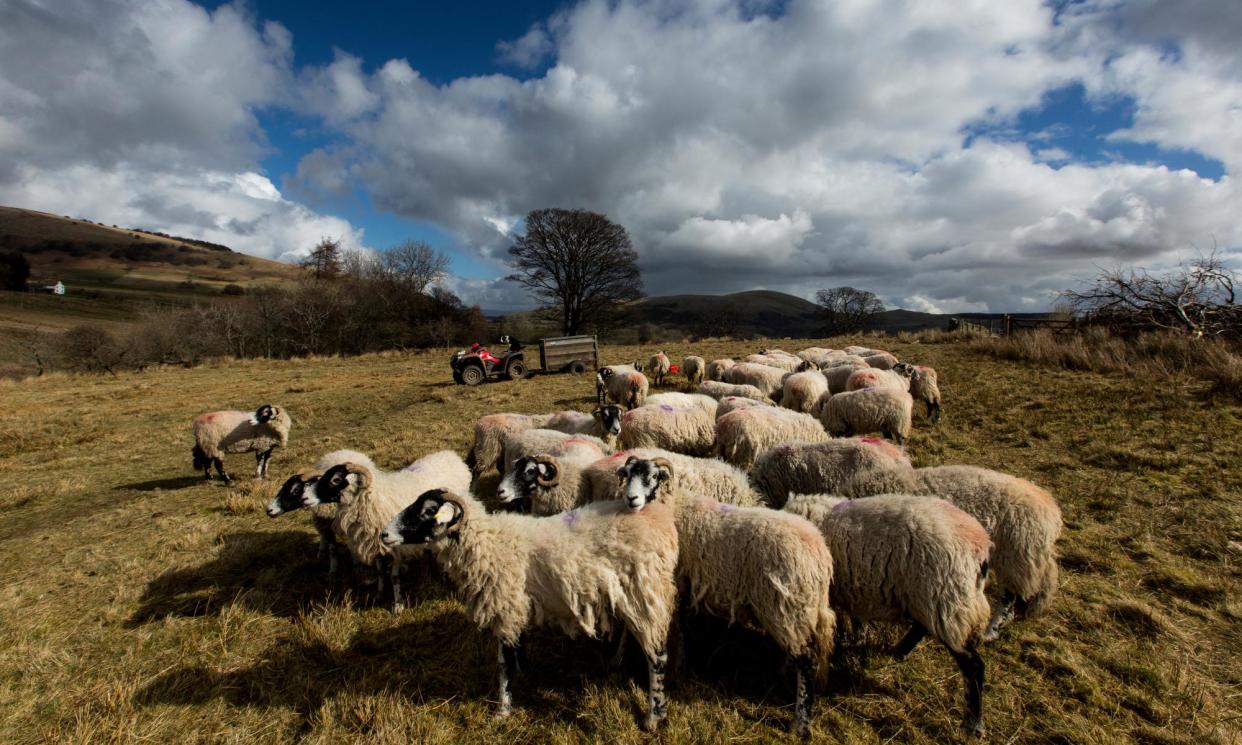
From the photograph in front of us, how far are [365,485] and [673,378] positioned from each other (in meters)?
13.8

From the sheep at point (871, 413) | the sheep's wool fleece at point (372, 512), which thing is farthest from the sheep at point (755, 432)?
the sheep's wool fleece at point (372, 512)

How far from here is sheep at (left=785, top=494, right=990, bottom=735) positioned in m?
3.30

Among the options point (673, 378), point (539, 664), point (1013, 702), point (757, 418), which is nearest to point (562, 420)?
point (757, 418)

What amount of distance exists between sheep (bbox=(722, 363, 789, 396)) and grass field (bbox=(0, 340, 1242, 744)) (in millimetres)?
4557

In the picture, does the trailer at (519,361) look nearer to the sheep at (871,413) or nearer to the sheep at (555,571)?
the sheep at (871,413)

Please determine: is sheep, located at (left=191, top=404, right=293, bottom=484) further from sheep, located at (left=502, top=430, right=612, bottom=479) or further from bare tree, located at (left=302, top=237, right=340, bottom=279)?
bare tree, located at (left=302, top=237, right=340, bottom=279)

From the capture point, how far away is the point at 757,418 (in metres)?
7.46

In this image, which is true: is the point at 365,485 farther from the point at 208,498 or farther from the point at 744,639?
the point at 208,498

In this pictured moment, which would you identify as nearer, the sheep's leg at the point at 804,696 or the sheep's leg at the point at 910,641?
the sheep's leg at the point at 804,696

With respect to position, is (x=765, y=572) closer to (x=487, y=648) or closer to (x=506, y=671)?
(x=506, y=671)

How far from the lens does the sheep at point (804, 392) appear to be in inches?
402

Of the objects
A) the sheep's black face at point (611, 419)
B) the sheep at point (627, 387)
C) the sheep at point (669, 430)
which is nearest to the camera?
the sheep at point (669, 430)

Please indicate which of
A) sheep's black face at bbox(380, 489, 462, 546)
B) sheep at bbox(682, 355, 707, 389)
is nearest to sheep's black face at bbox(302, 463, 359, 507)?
sheep's black face at bbox(380, 489, 462, 546)

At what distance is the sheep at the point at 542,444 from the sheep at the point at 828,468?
2.31 metres
